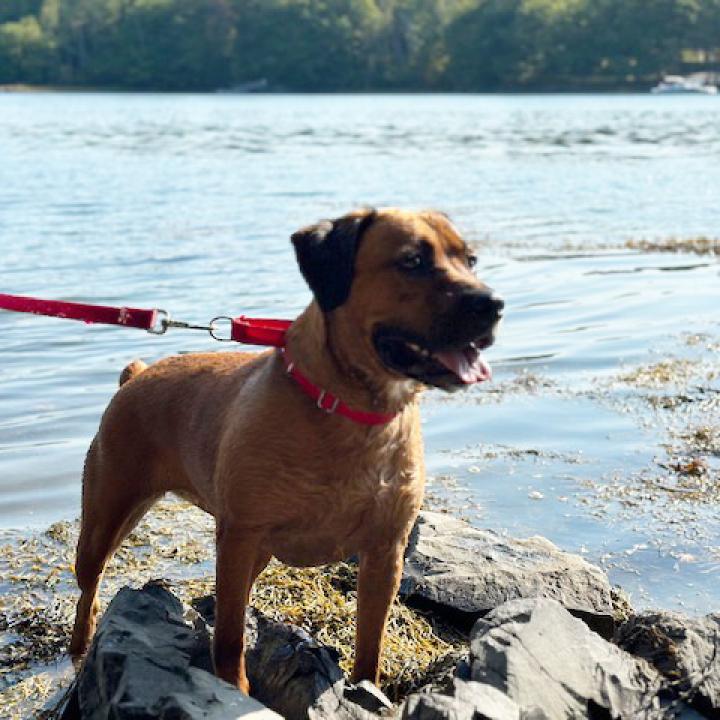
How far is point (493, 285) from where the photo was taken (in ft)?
52.5

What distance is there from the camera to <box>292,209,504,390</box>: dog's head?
13.5 feet

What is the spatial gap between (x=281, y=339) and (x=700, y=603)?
278cm

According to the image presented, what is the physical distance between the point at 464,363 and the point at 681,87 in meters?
104

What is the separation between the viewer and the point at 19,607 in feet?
19.9

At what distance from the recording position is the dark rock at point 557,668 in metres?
4.24

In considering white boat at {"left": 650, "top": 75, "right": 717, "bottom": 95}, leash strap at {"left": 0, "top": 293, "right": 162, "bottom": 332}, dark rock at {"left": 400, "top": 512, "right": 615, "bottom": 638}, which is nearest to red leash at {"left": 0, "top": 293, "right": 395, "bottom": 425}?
leash strap at {"left": 0, "top": 293, "right": 162, "bottom": 332}

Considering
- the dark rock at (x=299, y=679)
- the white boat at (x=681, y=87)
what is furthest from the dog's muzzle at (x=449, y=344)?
the white boat at (x=681, y=87)

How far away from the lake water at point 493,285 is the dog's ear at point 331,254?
2791 mm

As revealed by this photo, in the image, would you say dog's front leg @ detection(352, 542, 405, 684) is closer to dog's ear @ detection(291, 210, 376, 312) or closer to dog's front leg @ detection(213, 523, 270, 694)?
dog's front leg @ detection(213, 523, 270, 694)

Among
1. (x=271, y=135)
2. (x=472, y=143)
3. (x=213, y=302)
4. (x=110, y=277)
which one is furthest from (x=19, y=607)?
(x=271, y=135)

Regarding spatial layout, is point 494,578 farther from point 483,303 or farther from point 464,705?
point 483,303

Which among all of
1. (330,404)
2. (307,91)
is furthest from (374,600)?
(307,91)

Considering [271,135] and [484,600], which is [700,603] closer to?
[484,600]

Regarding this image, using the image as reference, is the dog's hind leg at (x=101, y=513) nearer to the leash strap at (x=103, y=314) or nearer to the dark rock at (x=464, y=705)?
the leash strap at (x=103, y=314)
